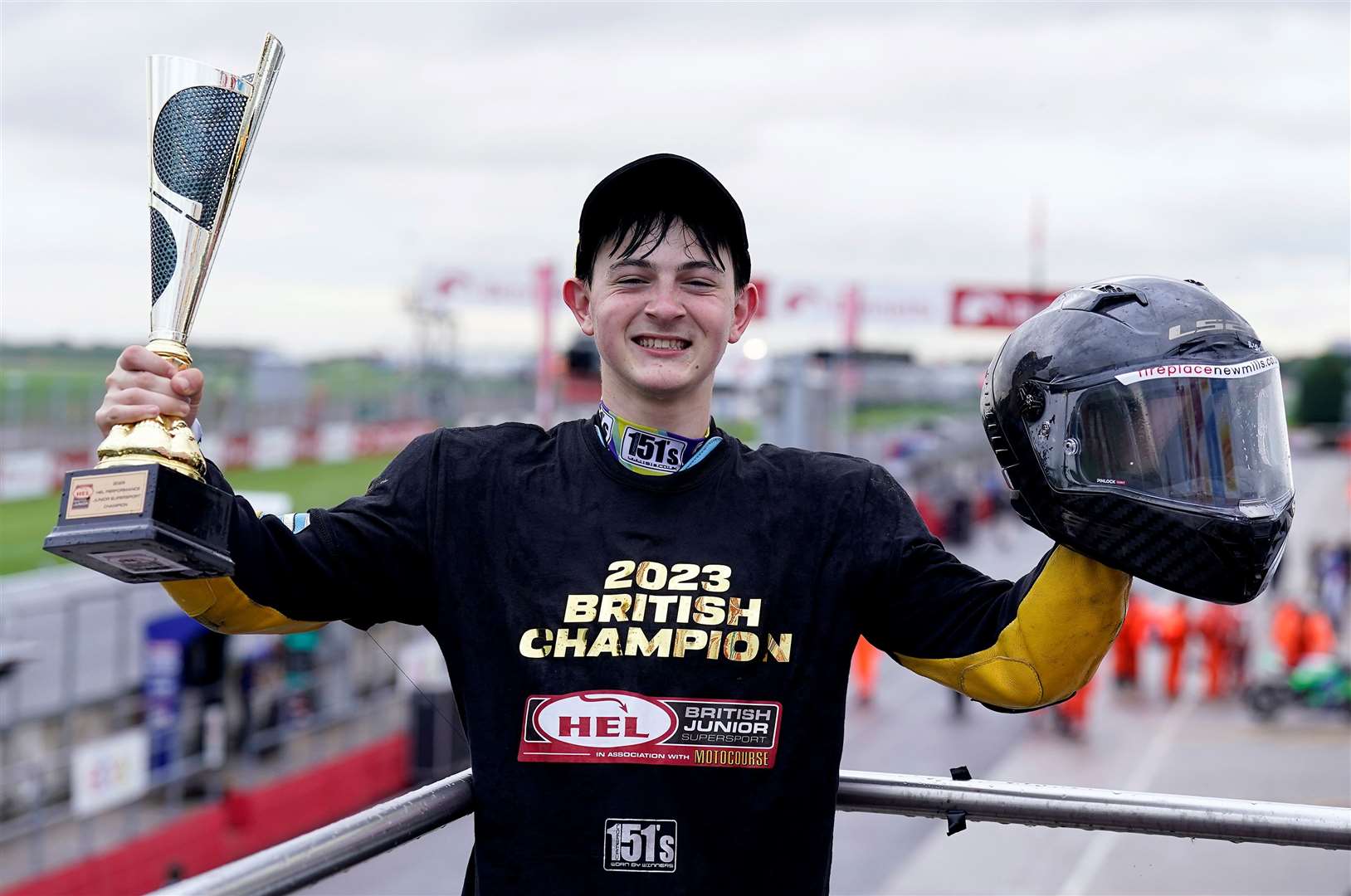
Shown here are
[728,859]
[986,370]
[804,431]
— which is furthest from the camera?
[804,431]

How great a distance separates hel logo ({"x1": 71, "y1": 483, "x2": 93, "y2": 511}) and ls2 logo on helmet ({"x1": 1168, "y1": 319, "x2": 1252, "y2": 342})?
1296mm

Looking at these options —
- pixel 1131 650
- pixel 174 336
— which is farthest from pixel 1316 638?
pixel 174 336

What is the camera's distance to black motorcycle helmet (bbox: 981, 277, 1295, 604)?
1602 mm

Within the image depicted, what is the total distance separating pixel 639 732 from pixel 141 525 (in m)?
0.67

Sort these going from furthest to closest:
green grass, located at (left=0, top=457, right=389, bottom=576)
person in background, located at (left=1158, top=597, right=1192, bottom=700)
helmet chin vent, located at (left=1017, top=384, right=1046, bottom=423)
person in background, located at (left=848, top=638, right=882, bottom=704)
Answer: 1. green grass, located at (left=0, top=457, right=389, bottom=576)
2. person in background, located at (left=1158, top=597, right=1192, bottom=700)
3. person in background, located at (left=848, top=638, right=882, bottom=704)
4. helmet chin vent, located at (left=1017, top=384, right=1046, bottom=423)

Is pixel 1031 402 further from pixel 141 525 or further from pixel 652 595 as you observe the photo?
pixel 141 525

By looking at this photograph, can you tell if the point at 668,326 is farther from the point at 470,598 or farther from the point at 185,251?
the point at 185,251

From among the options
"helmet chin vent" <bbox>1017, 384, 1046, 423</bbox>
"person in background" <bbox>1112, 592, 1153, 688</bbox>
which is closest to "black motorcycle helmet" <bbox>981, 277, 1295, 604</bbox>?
"helmet chin vent" <bbox>1017, 384, 1046, 423</bbox>

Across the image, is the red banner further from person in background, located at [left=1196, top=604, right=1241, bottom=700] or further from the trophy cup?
the trophy cup

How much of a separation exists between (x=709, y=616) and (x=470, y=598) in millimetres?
329

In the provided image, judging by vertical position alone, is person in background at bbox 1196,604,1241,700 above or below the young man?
below

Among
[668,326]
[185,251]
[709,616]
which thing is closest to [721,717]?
[709,616]

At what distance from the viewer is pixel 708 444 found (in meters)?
1.93

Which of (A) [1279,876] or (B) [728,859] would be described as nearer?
(B) [728,859]
